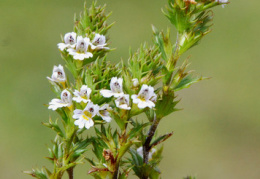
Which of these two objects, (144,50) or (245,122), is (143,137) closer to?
(144,50)

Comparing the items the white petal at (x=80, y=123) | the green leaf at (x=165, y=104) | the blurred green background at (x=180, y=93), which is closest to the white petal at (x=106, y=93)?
the white petal at (x=80, y=123)

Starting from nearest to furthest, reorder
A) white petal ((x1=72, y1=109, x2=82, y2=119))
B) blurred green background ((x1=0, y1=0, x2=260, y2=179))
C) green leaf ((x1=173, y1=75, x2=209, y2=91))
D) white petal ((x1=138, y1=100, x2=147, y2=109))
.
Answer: white petal ((x1=138, y1=100, x2=147, y2=109)), white petal ((x1=72, y1=109, x2=82, y2=119)), green leaf ((x1=173, y1=75, x2=209, y2=91)), blurred green background ((x1=0, y1=0, x2=260, y2=179))

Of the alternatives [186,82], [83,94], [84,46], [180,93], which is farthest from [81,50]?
[180,93]

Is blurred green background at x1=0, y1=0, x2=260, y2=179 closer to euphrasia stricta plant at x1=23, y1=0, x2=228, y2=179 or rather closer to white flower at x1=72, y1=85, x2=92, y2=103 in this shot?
euphrasia stricta plant at x1=23, y1=0, x2=228, y2=179

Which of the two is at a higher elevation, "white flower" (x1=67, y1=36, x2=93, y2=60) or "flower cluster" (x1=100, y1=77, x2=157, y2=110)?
"white flower" (x1=67, y1=36, x2=93, y2=60)

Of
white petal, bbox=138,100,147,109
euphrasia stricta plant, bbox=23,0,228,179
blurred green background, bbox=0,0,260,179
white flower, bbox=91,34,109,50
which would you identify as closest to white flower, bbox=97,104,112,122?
euphrasia stricta plant, bbox=23,0,228,179

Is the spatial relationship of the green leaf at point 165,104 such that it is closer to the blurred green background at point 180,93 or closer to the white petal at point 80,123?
the white petal at point 80,123

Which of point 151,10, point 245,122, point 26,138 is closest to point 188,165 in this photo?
point 245,122

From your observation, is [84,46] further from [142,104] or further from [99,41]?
[142,104]
